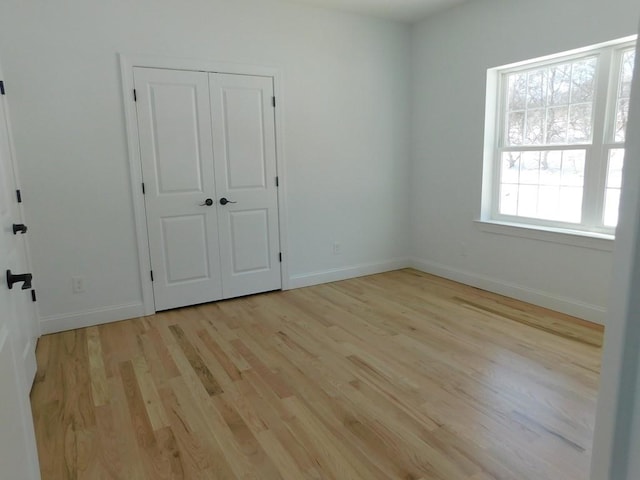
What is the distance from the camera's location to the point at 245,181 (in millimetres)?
4070

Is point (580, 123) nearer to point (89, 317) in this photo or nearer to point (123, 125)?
point (123, 125)

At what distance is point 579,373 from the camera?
261 centimetres

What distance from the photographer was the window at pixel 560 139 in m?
3.29

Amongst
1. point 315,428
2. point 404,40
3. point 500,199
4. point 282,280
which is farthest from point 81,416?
point 404,40

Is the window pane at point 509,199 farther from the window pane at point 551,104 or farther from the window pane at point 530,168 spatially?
the window pane at point 551,104

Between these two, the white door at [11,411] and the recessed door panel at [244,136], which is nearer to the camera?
the white door at [11,411]

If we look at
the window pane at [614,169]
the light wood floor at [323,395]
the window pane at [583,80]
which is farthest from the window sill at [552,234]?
the window pane at [583,80]

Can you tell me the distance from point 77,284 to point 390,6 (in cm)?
391

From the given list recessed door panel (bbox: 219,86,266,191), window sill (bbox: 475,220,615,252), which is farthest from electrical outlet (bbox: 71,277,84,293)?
window sill (bbox: 475,220,615,252)

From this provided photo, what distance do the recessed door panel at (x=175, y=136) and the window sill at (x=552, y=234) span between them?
114 inches

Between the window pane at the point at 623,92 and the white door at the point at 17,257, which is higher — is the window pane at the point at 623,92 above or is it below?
above

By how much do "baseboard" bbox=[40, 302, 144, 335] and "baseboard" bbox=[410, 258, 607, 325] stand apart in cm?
318

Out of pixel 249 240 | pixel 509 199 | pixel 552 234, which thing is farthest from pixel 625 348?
pixel 509 199

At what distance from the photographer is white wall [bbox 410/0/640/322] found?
11.1ft
